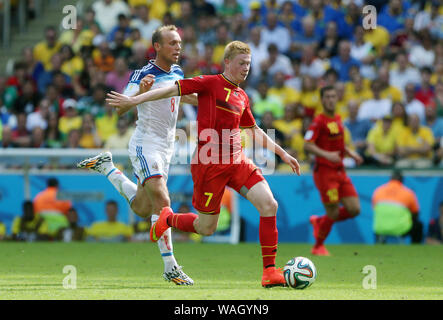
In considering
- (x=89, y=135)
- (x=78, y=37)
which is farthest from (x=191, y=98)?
(x=78, y=37)

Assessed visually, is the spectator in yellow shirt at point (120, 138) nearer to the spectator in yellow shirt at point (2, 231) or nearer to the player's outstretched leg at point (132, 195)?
the spectator in yellow shirt at point (2, 231)

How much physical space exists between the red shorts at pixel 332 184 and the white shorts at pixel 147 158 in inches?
147

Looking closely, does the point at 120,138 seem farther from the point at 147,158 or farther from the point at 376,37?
the point at 147,158

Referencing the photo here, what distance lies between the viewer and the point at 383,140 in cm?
1566

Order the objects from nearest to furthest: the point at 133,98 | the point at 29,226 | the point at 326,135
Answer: the point at 133,98, the point at 326,135, the point at 29,226

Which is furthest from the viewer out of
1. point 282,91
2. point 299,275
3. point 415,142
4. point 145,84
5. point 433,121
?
point 282,91

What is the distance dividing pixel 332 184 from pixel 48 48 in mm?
10287

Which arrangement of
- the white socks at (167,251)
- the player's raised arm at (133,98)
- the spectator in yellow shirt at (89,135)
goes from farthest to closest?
the spectator in yellow shirt at (89,135)
the white socks at (167,251)
the player's raised arm at (133,98)

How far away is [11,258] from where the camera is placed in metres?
11.6

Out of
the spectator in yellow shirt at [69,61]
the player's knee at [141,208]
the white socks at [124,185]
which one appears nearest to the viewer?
the player's knee at [141,208]

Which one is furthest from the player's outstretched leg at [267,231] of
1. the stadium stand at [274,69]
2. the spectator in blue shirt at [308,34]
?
the spectator in blue shirt at [308,34]

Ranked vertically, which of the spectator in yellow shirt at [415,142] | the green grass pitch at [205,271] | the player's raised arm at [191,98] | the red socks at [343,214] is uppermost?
the player's raised arm at [191,98]

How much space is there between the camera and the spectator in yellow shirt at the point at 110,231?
1552cm
